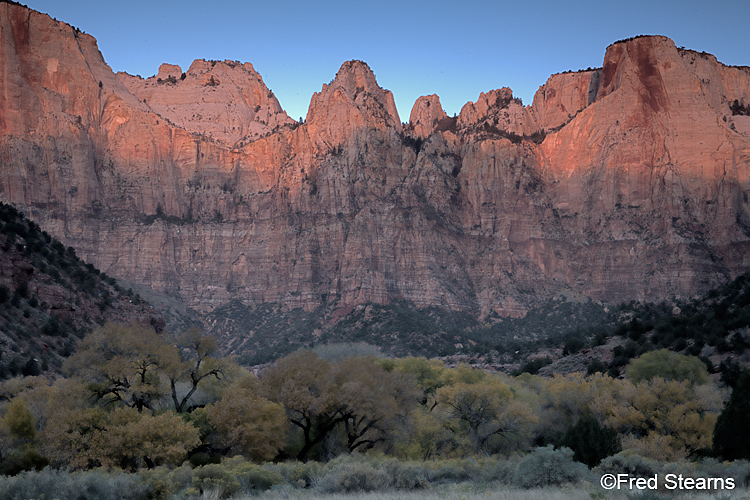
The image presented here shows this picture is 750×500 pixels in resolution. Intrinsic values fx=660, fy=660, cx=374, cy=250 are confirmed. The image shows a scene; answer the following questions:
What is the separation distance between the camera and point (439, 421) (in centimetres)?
3759

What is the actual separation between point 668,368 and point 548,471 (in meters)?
23.6

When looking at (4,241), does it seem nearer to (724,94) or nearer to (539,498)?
(539,498)

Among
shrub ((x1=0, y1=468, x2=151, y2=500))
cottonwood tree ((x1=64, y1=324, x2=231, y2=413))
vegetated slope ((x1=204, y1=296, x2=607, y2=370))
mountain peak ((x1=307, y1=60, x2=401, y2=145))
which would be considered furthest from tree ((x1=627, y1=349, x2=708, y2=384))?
mountain peak ((x1=307, y1=60, x2=401, y2=145))

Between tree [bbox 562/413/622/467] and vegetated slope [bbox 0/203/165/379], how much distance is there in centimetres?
3343

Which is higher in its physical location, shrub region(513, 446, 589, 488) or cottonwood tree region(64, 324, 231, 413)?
cottonwood tree region(64, 324, 231, 413)

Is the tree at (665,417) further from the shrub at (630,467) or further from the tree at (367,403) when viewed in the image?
the tree at (367,403)

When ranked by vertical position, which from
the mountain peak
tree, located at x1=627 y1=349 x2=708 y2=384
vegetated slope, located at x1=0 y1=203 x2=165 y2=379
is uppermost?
the mountain peak

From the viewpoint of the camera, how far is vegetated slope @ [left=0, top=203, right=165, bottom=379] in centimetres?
4491

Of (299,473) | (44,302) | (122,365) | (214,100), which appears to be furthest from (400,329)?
(214,100)

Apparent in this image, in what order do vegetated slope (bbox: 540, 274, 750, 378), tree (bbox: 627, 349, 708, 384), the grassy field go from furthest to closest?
vegetated slope (bbox: 540, 274, 750, 378) < tree (bbox: 627, 349, 708, 384) < the grassy field

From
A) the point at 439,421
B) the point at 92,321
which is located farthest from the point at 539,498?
the point at 92,321

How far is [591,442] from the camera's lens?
94.0 feet

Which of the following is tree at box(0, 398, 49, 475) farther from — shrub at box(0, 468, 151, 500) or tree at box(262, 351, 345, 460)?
tree at box(262, 351, 345, 460)

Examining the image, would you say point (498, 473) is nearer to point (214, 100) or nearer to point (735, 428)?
point (735, 428)
